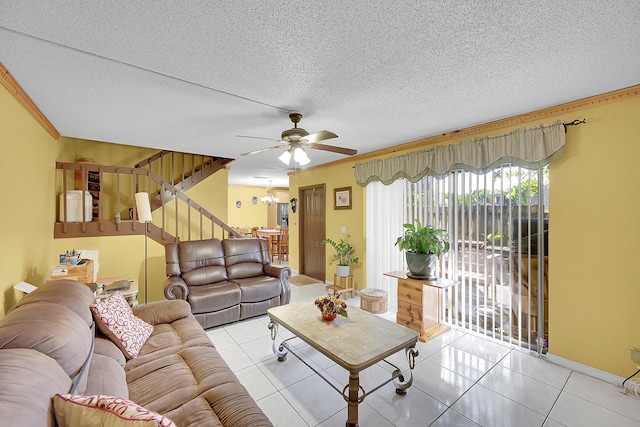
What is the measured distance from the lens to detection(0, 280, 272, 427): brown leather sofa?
0.85m

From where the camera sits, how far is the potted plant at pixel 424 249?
3.14 m

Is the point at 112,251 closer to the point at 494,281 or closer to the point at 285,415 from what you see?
the point at 285,415

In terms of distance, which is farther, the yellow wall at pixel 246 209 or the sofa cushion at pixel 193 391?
the yellow wall at pixel 246 209

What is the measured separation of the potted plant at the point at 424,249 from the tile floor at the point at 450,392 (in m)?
0.83

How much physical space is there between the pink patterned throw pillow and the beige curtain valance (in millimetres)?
3359

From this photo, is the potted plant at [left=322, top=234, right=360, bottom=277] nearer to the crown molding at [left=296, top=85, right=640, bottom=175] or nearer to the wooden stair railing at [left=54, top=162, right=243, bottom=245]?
the crown molding at [left=296, top=85, right=640, bottom=175]

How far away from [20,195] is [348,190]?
4.00 meters

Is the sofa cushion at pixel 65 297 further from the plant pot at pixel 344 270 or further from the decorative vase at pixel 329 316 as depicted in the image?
the plant pot at pixel 344 270

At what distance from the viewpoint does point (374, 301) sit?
3818 millimetres

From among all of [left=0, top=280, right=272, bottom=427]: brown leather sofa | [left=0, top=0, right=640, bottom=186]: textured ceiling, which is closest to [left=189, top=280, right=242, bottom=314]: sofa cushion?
[left=0, top=280, right=272, bottom=427]: brown leather sofa

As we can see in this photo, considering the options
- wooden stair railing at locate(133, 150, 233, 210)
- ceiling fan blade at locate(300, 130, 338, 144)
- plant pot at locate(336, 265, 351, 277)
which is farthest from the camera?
wooden stair railing at locate(133, 150, 233, 210)

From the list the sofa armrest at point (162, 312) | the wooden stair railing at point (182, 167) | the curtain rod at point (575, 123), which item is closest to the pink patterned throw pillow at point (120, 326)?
the sofa armrest at point (162, 312)

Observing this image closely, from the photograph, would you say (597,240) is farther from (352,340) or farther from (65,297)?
(65,297)

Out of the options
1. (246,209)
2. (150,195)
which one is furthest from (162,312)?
(246,209)
